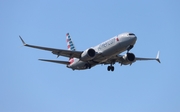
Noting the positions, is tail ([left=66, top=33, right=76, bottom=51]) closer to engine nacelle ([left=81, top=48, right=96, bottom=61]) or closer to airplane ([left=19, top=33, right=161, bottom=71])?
airplane ([left=19, top=33, right=161, bottom=71])

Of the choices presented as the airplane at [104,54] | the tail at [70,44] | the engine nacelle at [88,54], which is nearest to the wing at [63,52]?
the airplane at [104,54]

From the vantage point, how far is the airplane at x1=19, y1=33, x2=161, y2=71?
5078 cm

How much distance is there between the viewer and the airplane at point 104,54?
50.8 m

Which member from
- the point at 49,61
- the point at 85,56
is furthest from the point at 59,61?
the point at 85,56

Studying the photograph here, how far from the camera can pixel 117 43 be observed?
166 feet

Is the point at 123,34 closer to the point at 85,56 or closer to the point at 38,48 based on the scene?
the point at 85,56

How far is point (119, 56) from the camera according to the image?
185 ft

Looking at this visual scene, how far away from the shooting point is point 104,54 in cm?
5166

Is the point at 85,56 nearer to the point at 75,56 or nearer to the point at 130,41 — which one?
the point at 75,56

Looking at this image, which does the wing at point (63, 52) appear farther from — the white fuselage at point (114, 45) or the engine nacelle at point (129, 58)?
the engine nacelle at point (129, 58)

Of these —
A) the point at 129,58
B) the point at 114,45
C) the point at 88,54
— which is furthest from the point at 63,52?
the point at 129,58

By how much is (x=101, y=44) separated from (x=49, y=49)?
22.6ft

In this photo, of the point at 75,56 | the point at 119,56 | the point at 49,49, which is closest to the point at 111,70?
the point at 119,56

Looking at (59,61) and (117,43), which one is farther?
(59,61)
